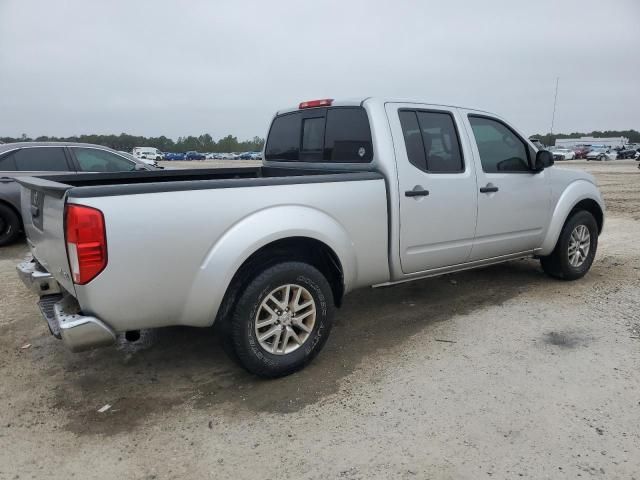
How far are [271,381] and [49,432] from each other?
1.32 m

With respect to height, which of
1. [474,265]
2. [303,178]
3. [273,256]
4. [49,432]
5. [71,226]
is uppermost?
[303,178]

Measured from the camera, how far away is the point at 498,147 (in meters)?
4.64

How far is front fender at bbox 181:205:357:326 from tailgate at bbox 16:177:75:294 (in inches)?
27.3

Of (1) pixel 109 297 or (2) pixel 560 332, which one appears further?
(2) pixel 560 332

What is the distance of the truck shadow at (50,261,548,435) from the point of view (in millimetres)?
3014

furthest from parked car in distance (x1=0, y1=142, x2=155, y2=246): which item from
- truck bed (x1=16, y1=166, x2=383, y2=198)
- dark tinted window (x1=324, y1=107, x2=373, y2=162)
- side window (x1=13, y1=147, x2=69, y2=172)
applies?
dark tinted window (x1=324, y1=107, x2=373, y2=162)

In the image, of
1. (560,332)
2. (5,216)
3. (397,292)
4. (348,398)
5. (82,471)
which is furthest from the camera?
(5,216)

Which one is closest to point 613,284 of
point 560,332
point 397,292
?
point 560,332

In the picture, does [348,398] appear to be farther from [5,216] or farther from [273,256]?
[5,216]

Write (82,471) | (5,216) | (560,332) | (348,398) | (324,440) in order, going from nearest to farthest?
(82,471), (324,440), (348,398), (560,332), (5,216)

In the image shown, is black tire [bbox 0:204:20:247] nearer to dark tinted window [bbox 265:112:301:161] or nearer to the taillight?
dark tinted window [bbox 265:112:301:161]

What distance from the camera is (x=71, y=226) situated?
2.53 metres

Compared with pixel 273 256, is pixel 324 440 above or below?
below

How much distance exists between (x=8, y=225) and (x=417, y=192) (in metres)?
6.99
